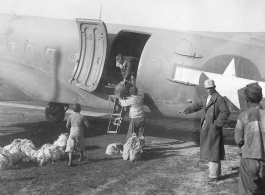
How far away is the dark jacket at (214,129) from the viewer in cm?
654

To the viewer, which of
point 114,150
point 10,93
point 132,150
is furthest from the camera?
point 10,93

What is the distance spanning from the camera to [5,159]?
688 cm

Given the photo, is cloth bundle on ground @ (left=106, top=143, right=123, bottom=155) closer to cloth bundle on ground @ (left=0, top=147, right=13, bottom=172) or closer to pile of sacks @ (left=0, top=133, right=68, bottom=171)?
pile of sacks @ (left=0, top=133, right=68, bottom=171)

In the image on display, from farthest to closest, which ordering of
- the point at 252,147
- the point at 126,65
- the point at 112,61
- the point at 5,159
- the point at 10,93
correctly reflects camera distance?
the point at 112,61
the point at 10,93
the point at 126,65
the point at 5,159
the point at 252,147

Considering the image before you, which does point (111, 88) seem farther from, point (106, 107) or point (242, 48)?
point (242, 48)

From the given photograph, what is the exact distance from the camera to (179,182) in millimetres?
6438

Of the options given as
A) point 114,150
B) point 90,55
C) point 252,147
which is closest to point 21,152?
point 114,150

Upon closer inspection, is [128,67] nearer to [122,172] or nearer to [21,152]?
[122,172]

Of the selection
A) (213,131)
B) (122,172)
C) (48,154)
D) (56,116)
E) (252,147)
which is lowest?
(122,172)

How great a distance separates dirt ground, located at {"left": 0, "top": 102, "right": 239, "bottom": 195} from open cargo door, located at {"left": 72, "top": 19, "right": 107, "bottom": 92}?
6.16 ft

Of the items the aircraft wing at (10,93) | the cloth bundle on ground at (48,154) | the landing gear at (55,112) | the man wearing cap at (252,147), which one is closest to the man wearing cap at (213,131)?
the man wearing cap at (252,147)

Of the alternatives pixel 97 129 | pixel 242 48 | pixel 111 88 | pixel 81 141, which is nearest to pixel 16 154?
pixel 81 141

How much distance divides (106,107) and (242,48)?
13.9 feet

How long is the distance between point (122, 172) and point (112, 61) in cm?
476
